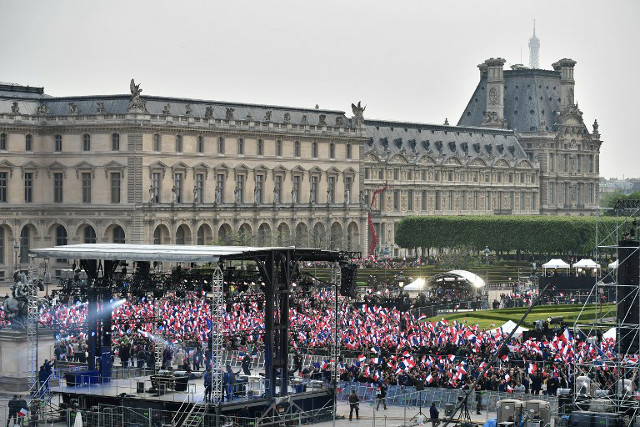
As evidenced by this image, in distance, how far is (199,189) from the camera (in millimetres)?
121188

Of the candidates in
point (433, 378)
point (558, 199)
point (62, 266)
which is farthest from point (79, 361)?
→ point (558, 199)

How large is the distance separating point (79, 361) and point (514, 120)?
13764cm

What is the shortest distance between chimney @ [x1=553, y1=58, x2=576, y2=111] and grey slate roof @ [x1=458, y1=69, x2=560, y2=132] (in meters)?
0.54

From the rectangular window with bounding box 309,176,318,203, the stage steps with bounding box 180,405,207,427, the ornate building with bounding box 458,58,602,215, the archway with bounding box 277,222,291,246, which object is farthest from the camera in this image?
the ornate building with bounding box 458,58,602,215

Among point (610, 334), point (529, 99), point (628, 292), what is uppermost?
point (529, 99)

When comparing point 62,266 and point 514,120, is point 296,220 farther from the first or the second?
point 514,120

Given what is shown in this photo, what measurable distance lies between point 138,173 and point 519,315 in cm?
4418

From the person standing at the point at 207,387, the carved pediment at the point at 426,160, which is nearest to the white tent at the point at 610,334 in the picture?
the person standing at the point at 207,387

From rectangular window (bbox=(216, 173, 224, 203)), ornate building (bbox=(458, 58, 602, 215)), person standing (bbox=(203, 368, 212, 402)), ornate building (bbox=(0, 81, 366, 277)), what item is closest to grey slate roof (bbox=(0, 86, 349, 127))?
ornate building (bbox=(0, 81, 366, 277))

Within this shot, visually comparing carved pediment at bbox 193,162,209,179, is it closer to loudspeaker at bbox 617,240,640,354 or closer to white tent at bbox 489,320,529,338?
white tent at bbox 489,320,529,338

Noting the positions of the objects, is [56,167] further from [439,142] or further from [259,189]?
[439,142]

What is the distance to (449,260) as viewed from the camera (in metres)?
116

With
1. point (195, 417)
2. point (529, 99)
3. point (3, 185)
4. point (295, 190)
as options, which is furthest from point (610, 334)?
point (529, 99)

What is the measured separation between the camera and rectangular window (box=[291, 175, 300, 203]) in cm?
13075
